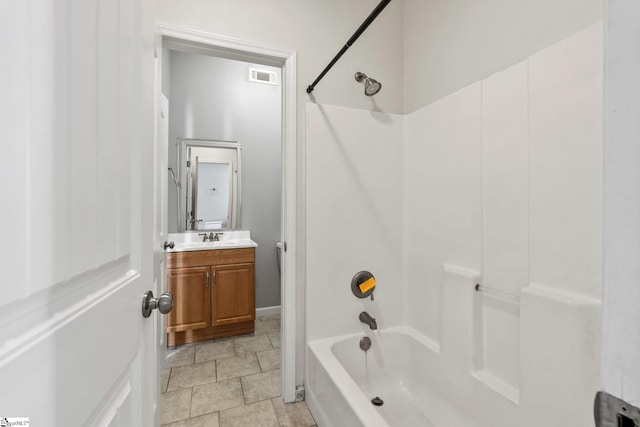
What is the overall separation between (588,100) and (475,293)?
3.10ft

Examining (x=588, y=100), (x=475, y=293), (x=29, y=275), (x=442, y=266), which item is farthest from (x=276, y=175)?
(x=29, y=275)

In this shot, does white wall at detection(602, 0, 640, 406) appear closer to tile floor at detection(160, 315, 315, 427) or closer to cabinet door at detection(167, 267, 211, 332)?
tile floor at detection(160, 315, 315, 427)

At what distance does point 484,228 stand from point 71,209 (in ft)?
5.12

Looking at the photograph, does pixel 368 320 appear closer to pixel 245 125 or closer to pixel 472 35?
pixel 472 35

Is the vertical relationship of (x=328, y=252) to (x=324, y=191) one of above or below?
below

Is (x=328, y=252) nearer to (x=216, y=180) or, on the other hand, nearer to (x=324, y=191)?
(x=324, y=191)

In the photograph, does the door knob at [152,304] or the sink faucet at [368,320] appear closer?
the door knob at [152,304]

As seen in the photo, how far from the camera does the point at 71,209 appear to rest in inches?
15.2

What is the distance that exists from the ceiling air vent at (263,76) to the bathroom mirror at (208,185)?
0.82 meters

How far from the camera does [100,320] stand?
1.53 feet

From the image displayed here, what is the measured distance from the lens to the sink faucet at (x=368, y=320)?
1.74m

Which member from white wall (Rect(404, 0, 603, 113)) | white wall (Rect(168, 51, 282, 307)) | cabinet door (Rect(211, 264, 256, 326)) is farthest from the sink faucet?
white wall (Rect(168, 51, 282, 307))

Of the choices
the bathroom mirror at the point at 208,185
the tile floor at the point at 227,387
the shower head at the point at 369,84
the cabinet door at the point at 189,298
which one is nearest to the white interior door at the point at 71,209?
the tile floor at the point at 227,387

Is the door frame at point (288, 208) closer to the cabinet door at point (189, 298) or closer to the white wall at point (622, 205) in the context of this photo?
the cabinet door at point (189, 298)
